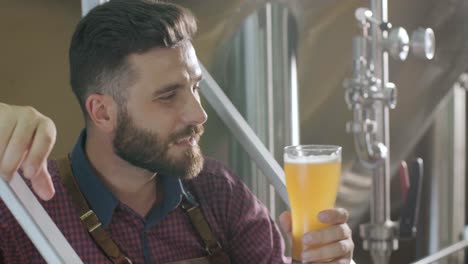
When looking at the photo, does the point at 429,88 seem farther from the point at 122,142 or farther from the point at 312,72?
the point at 122,142

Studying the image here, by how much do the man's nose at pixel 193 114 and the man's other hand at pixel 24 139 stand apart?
12.8 inches

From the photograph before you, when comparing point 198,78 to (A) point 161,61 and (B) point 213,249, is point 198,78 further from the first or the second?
(B) point 213,249

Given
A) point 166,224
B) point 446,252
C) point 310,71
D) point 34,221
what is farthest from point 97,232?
point 446,252

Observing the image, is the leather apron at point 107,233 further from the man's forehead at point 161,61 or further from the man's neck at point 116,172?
the man's forehead at point 161,61

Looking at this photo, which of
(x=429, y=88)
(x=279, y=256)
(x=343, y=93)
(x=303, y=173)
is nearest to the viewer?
(x=303, y=173)

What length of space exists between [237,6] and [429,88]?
801 millimetres

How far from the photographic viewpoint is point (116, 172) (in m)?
1.13

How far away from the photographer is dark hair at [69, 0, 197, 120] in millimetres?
1050

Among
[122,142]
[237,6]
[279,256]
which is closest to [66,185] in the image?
[122,142]

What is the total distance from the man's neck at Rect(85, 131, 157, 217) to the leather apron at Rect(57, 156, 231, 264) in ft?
0.15

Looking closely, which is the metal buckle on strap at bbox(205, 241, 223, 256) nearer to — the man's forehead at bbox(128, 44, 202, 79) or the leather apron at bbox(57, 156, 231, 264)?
the leather apron at bbox(57, 156, 231, 264)

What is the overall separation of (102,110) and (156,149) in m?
0.10

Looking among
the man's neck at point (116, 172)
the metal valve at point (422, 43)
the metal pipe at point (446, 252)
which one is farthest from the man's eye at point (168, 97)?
the metal pipe at point (446, 252)

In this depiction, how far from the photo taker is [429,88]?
6.59 ft
